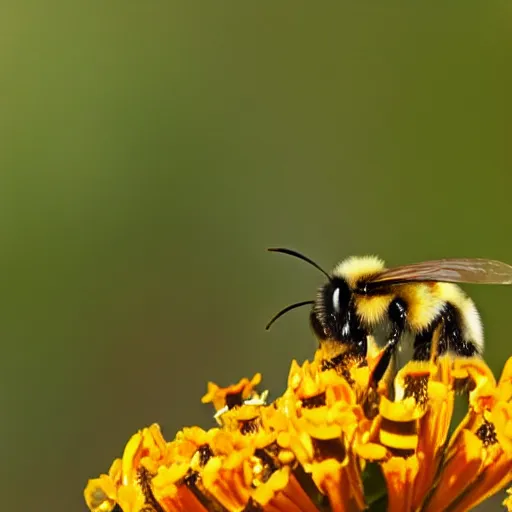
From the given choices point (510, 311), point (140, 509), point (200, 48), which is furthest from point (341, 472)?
point (200, 48)

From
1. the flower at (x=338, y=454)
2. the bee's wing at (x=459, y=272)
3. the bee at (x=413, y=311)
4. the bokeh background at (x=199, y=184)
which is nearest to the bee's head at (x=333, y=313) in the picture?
the bee at (x=413, y=311)

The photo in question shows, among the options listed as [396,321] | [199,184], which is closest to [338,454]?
[396,321]

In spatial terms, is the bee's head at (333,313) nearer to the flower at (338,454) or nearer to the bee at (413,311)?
the bee at (413,311)

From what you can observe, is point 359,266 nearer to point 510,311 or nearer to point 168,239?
point 510,311

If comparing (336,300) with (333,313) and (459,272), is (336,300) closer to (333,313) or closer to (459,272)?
(333,313)

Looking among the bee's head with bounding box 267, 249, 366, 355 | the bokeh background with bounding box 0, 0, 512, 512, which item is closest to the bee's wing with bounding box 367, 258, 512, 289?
the bee's head with bounding box 267, 249, 366, 355
